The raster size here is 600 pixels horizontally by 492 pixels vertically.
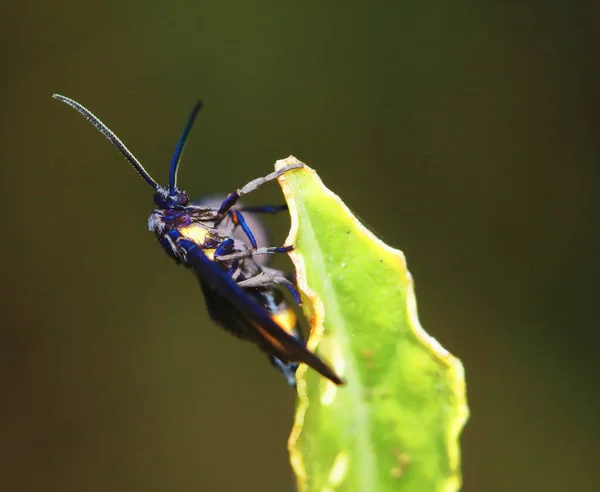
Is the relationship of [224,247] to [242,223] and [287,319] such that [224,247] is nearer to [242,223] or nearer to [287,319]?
[242,223]

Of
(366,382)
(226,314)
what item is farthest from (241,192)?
(366,382)

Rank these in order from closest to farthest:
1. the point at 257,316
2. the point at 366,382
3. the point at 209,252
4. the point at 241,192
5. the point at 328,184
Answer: the point at 366,382, the point at 257,316, the point at 241,192, the point at 209,252, the point at 328,184

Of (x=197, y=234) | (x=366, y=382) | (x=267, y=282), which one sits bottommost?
(x=366, y=382)

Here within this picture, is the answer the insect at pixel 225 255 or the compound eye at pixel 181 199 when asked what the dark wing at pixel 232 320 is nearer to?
the insect at pixel 225 255

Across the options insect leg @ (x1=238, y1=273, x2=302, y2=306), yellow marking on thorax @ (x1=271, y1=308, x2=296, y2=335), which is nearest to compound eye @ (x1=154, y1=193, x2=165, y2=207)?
insect leg @ (x1=238, y1=273, x2=302, y2=306)

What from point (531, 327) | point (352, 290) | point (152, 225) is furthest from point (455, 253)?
point (352, 290)

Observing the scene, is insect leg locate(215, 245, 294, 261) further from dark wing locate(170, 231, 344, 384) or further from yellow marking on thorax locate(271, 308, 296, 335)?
yellow marking on thorax locate(271, 308, 296, 335)
